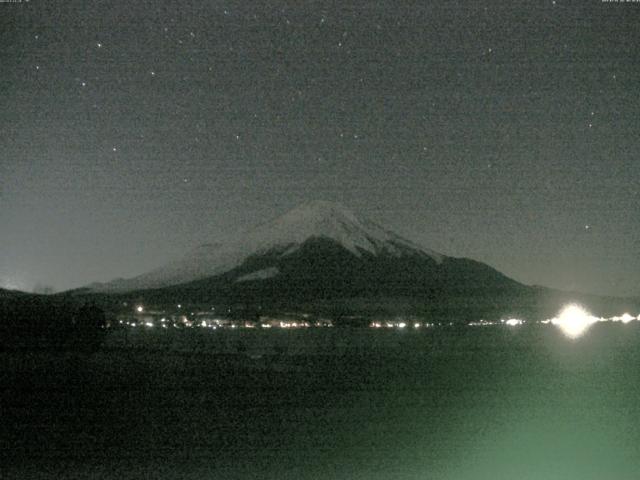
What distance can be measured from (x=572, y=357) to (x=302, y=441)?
98.3 ft

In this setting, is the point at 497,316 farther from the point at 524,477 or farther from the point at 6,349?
the point at 524,477

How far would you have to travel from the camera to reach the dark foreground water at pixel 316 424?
11672 millimetres

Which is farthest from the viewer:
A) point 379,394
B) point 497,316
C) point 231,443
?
point 497,316

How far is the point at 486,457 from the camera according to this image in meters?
12.4

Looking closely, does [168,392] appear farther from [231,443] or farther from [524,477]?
[524,477]

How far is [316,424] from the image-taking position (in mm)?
16203

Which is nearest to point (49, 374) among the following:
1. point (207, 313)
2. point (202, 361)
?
point (202, 361)

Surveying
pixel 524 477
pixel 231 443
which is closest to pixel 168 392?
pixel 231 443

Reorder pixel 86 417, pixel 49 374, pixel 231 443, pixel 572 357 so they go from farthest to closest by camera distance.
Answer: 1. pixel 572 357
2. pixel 49 374
3. pixel 86 417
4. pixel 231 443

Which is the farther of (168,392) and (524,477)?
(168,392)

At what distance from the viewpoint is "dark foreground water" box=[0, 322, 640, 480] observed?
11672 millimetres

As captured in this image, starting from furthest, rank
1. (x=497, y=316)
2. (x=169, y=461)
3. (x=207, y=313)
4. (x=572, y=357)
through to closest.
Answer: (x=497, y=316) < (x=207, y=313) < (x=572, y=357) < (x=169, y=461)

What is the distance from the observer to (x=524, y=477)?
10797 mm

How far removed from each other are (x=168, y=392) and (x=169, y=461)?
33.7 ft
